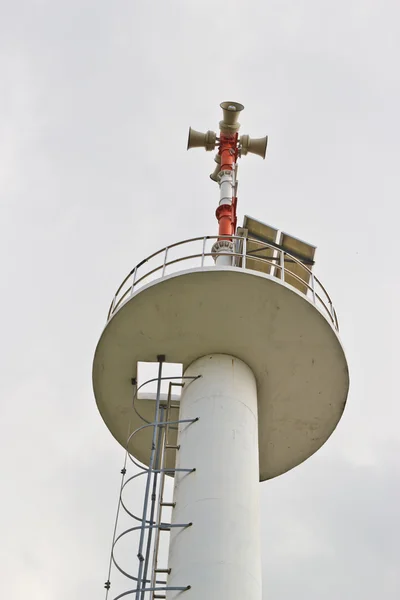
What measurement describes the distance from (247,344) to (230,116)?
25.0ft

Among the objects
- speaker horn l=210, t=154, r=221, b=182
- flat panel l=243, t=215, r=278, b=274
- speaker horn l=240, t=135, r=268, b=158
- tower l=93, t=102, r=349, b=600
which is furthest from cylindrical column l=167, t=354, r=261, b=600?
speaker horn l=240, t=135, r=268, b=158

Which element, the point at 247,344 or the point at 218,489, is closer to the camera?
the point at 218,489

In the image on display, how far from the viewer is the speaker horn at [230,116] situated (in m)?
18.4

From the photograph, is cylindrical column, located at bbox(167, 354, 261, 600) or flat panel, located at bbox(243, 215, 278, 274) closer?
cylindrical column, located at bbox(167, 354, 261, 600)

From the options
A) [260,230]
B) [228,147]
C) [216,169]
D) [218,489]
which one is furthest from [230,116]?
[218,489]

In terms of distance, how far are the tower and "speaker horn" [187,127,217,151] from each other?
3457mm

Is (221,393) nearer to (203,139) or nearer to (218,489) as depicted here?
(218,489)

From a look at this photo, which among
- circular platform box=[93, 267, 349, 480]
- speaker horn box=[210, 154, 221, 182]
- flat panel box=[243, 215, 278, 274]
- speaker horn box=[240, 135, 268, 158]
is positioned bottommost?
circular platform box=[93, 267, 349, 480]

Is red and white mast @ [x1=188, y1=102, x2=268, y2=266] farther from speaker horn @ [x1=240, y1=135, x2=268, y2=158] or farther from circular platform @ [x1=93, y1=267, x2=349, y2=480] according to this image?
circular platform @ [x1=93, y1=267, x2=349, y2=480]

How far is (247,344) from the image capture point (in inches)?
543

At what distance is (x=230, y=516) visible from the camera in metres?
11.3

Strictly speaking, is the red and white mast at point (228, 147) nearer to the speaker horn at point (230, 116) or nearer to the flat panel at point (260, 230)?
the speaker horn at point (230, 116)

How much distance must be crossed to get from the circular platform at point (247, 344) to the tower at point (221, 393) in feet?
0.08

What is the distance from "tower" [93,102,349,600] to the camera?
11031 millimetres
